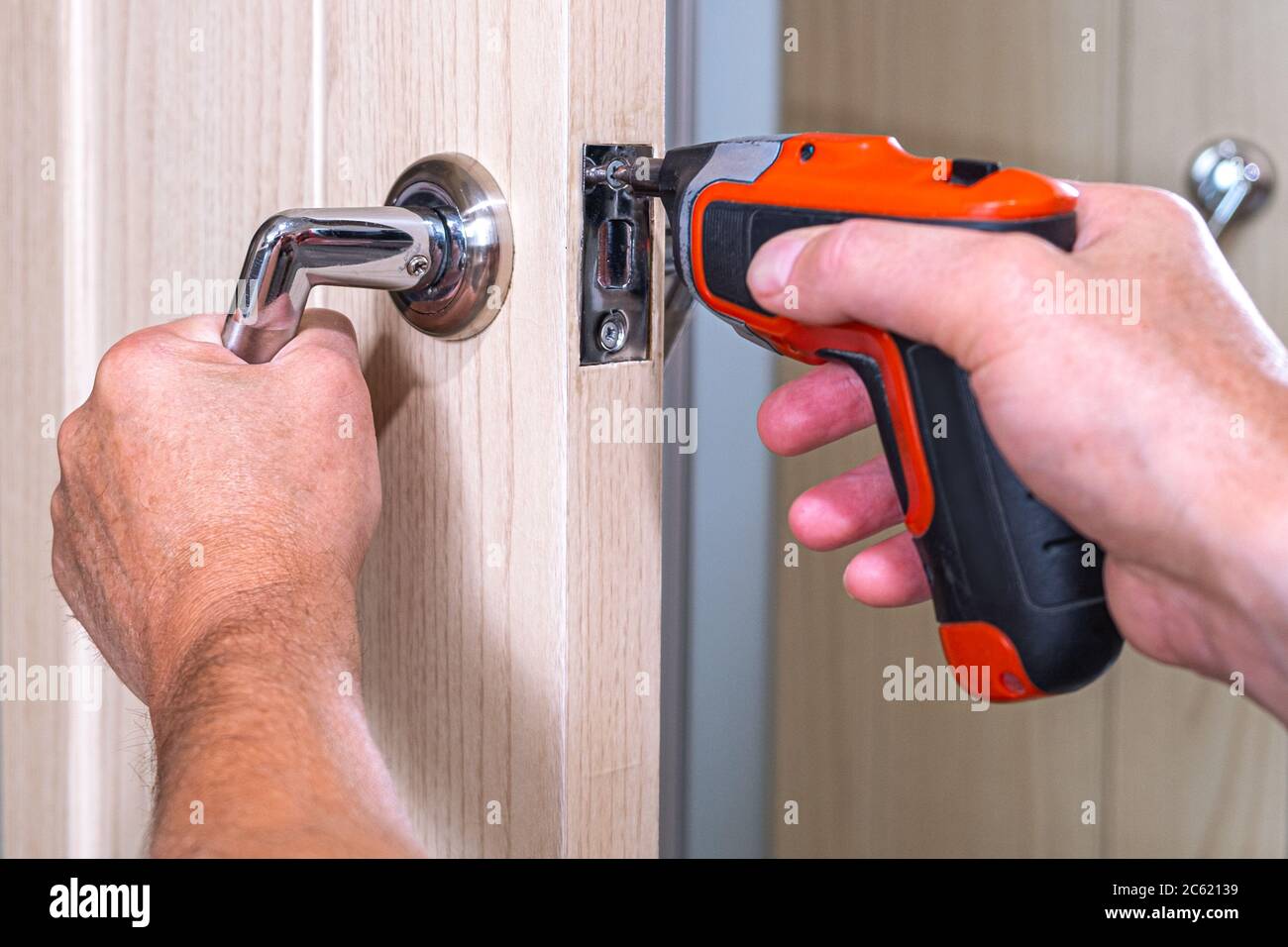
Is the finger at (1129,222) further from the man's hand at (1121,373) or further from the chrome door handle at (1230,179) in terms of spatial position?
the chrome door handle at (1230,179)

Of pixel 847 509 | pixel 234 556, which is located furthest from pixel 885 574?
pixel 234 556

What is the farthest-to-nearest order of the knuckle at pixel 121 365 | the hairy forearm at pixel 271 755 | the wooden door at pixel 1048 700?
1. the wooden door at pixel 1048 700
2. the knuckle at pixel 121 365
3. the hairy forearm at pixel 271 755

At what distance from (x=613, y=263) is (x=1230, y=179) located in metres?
0.48

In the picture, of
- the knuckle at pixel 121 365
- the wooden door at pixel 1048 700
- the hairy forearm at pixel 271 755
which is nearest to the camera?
the hairy forearm at pixel 271 755

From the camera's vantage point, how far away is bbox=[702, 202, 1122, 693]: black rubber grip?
338mm

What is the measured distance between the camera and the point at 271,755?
1.06 feet

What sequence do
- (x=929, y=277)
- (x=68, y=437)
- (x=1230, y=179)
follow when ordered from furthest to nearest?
(x=1230, y=179) → (x=68, y=437) → (x=929, y=277)

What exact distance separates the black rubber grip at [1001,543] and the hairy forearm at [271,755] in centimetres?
17

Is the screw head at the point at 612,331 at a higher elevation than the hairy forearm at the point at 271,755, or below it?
higher

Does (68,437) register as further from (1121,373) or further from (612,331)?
(1121,373)

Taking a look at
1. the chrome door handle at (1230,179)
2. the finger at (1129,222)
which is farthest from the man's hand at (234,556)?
the chrome door handle at (1230,179)

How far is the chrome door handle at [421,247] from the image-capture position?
0.35m

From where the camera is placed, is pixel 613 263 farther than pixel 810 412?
No

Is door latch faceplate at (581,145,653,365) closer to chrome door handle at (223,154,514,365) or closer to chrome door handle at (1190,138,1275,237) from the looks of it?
chrome door handle at (223,154,514,365)
